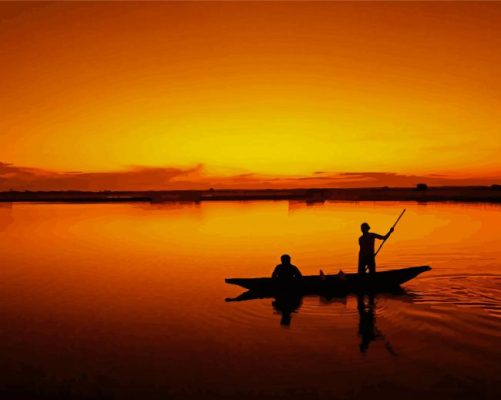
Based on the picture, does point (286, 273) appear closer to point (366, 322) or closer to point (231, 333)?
point (366, 322)

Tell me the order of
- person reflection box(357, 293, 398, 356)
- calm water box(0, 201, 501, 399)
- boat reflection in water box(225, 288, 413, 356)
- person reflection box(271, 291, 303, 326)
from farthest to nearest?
person reflection box(271, 291, 303, 326) < boat reflection in water box(225, 288, 413, 356) < person reflection box(357, 293, 398, 356) < calm water box(0, 201, 501, 399)

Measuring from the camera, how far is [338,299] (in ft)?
55.5

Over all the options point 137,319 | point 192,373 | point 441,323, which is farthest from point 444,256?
point 192,373

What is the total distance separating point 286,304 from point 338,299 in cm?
186

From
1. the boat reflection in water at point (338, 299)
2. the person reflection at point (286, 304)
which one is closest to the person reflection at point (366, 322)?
the boat reflection in water at point (338, 299)

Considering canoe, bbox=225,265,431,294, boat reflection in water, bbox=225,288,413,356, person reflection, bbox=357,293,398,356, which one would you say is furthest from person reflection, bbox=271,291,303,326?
person reflection, bbox=357,293,398,356

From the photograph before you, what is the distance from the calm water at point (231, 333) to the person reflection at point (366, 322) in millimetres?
47

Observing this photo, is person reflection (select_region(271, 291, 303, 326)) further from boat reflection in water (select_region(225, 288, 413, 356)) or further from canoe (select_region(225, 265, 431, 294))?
canoe (select_region(225, 265, 431, 294))

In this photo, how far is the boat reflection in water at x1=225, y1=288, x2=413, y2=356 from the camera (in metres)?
13.2

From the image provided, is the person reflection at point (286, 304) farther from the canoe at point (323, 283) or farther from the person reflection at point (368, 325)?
the person reflection at point (368, 325)

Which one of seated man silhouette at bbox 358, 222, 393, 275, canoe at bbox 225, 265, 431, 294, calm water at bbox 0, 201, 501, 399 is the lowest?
calm water at bbox 0, 201, 501, 399

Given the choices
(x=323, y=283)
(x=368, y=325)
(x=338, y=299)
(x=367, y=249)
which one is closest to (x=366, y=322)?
(x=368, y=325)

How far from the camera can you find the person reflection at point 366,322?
12281 mm

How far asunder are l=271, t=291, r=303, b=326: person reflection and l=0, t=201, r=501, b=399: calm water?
8.8 inches
